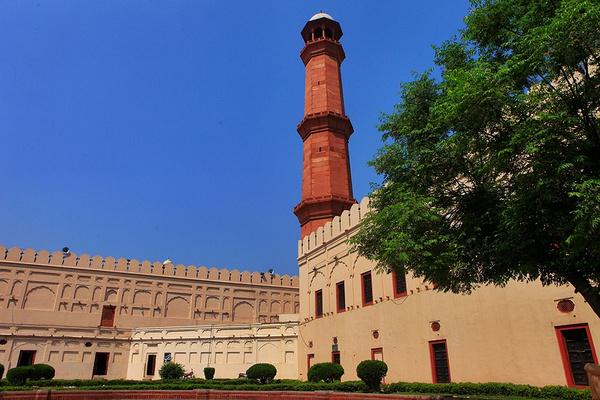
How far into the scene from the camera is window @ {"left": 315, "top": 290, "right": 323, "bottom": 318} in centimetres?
2743

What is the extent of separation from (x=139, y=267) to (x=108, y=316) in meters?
4.66

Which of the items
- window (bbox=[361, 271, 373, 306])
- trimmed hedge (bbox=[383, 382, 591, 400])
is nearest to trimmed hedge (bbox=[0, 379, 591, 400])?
trimmed hedge (bbox=[383, 382, 591, 400])

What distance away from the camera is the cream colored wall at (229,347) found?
29.6m

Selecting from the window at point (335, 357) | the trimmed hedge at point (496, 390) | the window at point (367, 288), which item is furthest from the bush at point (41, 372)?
the trimmed hedge at point (496, 390)

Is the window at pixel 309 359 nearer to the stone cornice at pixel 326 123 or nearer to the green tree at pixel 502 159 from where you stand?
the stone cornice at pixel 326 123

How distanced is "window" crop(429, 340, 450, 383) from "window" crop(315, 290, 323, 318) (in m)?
10.0

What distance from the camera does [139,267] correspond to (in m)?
39.0

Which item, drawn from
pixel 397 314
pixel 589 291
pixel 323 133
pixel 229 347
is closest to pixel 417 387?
pixel 397 314

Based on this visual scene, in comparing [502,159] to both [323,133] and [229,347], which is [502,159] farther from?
[229,347]

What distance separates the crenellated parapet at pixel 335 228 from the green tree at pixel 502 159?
38.7ft

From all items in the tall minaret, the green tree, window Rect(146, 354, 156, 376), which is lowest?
window Rect(146, 354, 156, 376)

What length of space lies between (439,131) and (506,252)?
2.78 metres

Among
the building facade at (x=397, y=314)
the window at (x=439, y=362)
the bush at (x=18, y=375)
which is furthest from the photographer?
the bush at (x=18, y=375)

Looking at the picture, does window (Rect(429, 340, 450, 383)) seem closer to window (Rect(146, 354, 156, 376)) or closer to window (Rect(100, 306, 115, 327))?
window (Rect(146, 354, 156, 376))
